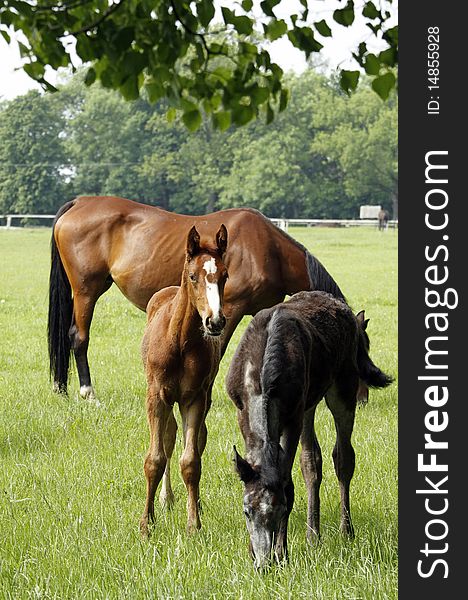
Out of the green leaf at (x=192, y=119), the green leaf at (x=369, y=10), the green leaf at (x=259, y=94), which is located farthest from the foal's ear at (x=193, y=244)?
the green leaf at (x=369, y=10)

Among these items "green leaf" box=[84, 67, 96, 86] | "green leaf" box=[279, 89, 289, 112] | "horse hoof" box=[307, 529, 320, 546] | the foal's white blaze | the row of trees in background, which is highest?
the row of trees in background

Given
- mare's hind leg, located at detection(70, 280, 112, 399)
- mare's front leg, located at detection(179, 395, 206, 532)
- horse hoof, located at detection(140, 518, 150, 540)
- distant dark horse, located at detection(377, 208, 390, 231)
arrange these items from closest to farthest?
horse hoof, located at detection(140, 518, 150, 540), mare's front leg, located at detection(179, 395, 206, 532), mare's hind leg, located at detection(70, 280, 112, 399), distant dark horse, located at detection(377, 208, 390, 231)

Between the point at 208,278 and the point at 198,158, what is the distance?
69.2 meters

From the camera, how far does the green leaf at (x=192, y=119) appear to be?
5.38 metres

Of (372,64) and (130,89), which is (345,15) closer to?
(372,64)

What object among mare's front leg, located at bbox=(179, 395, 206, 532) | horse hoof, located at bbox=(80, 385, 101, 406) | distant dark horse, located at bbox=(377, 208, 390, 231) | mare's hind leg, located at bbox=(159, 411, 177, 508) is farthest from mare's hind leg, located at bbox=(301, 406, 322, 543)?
distant dark horse, located at bbox=(377, 208, 390, 231)

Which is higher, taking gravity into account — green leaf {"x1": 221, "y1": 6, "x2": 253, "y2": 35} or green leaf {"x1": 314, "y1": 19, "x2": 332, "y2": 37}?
green leaf {"x1": 221, "y1": 6, "x2": 253, "y2": 35}

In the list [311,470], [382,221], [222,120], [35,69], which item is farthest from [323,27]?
[382,221]

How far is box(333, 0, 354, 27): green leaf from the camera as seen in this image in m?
5.49

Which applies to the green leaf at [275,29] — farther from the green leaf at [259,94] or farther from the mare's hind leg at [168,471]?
the mare's hind leg at [168,471]

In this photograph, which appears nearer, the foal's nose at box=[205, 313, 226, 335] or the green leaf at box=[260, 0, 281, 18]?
the foal's nose at box=[205, 313, 226, 335]

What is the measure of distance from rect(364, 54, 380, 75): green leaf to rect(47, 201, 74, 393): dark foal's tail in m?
4.99

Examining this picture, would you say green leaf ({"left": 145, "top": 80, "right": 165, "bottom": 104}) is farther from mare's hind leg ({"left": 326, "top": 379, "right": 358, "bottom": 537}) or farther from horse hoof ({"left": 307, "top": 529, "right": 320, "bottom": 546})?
horse hoof ({"left": 307, "top": 529, "right": 320, "bottom": 546})

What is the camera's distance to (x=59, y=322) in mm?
9820
